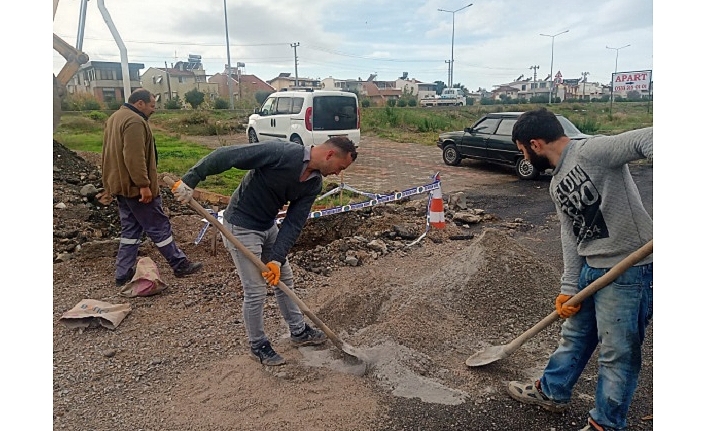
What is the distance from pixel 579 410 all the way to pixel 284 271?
203 centimetres

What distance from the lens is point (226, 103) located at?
36281mm

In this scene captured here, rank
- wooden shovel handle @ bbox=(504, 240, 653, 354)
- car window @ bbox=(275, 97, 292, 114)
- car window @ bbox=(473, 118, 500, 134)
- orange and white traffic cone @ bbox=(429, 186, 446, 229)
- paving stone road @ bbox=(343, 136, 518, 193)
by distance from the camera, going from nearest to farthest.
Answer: wooden shovel handle @ bbox=(504, 240, 653, 354) → orange and white traffic cone @ bbox=(429, 186, 446, 229) → paving stone road @ bbox=(343, 136, 518, 193) → car window @ bbox=(473, 118, 500, 134) → car window @ bbox=(275, 97, 292, 114)

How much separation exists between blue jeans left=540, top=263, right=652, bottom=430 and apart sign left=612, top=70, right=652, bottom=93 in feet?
85.7

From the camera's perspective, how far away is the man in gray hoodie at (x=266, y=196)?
2.98 m

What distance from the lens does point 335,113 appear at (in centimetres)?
1319

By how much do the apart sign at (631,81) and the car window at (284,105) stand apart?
19406 millimetres

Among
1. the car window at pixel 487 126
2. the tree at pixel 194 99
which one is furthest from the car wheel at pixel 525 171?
the tree at pixel 194 99

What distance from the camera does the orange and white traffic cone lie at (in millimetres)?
6395

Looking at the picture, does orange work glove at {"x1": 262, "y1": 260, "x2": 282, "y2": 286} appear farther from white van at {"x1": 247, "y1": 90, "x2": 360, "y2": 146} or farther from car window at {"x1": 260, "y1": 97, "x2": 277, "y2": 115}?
car window at {"x1": 260, "y1": 97, "x2": 277, "y2": 115}

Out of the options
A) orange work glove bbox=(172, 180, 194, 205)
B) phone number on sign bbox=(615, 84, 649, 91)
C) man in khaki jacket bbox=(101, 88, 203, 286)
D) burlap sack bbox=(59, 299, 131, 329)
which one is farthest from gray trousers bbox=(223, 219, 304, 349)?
phone number on sign bbox=(615, 84, 649, 91)

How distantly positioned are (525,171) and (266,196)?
905cm

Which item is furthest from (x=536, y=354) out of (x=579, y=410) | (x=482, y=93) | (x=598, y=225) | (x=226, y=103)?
(x=482, y=93)

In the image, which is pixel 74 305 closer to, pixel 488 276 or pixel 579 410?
pixel 488 276

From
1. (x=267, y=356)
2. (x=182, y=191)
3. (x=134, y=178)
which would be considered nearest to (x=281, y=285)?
(x=267, y=356)
